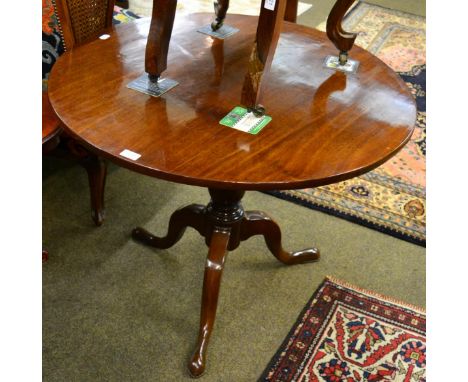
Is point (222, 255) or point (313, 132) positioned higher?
point (313, 132)

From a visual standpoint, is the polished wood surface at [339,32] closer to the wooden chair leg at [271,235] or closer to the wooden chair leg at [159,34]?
the wooden chair leg at [159,34]

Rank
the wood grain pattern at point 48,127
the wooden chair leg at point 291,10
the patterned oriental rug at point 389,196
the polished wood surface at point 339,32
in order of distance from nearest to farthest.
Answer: the polished wood surface at point 339,32 < the wood grain pattern at point 48,127 < the wooden chair leg at point 291,10 < the patterned oriental rug at point 389,196

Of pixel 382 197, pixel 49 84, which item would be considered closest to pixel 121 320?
pixel 49 84

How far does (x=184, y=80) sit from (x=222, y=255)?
22.8 inches

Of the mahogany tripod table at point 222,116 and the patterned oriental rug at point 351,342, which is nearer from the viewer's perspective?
the mahogany tripod table at point 222,116

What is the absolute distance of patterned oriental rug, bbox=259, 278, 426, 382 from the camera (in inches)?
65.2

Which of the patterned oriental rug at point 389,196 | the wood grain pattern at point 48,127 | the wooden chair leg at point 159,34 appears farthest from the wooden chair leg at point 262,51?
the patterned oriental rug at point 389,196

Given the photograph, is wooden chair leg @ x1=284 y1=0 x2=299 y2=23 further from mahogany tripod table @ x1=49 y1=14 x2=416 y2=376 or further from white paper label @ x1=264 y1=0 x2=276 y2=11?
white paper label @ x1=264 y1=0 x2=276 y2=11

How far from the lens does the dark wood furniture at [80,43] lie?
1800 millimetres

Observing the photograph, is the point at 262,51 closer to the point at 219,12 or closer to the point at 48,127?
the point at 219,12

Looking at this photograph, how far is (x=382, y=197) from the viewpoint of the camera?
241 centimetres

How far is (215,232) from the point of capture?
5.63 feet

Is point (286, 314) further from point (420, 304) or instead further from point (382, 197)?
point (382, 197)

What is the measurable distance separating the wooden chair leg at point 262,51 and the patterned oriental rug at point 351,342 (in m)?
0.86
